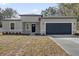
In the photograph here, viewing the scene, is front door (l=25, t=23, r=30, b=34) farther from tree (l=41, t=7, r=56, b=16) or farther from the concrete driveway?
tree (l=41, t=7, r=56, b=16)

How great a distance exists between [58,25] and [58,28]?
0.41 metres

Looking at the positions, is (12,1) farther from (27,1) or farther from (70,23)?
(70,23)

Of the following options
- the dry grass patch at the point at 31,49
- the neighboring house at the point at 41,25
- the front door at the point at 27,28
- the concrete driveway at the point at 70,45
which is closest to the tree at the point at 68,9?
the neighboring house at the point at 41,25

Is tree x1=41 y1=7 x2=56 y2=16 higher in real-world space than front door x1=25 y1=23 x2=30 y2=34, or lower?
higher

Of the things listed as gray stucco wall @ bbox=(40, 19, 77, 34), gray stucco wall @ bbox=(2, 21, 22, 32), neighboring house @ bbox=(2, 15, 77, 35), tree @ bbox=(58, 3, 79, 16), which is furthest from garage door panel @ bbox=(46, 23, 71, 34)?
tree @ bbox=(58, 3, 79, 16)

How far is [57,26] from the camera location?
3005 cm

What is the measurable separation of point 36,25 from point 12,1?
25.6m

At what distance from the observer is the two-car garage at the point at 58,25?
95.6 feet

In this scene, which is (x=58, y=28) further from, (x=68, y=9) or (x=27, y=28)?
(x=68, y=9)

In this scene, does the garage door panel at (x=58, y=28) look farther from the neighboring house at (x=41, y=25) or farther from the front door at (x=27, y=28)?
the front door at (x=27, y=28)

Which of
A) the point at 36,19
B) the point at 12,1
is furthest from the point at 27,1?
the point at 36,19

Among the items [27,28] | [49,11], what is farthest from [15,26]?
[49,11]

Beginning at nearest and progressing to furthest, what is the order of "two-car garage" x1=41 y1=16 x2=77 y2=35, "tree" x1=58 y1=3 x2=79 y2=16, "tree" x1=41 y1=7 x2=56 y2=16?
"two-car garage" x1=41 y1=16 x2=77 y2=35, "tree" x1=58 y1=3 x2=79 y2=16, "tree" x1=41 y1=7 x2=56 y2=16

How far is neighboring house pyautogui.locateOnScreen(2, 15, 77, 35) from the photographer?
2927cm
